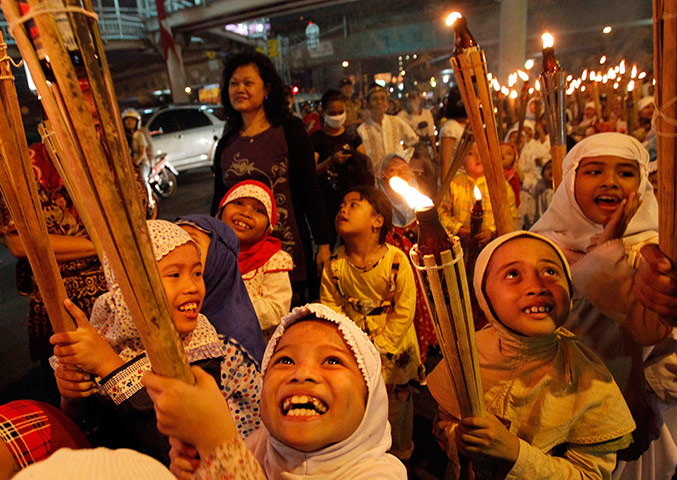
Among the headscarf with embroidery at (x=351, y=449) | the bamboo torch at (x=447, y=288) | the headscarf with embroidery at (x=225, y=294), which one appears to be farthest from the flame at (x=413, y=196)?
the headscarf with embroidery at (x=225, y=294)

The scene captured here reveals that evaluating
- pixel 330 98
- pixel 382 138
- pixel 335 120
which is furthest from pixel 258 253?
pixel 382 138

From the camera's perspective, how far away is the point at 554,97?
1.93 metres

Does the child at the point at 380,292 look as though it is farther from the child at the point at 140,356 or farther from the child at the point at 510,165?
the child at the point at 510,165

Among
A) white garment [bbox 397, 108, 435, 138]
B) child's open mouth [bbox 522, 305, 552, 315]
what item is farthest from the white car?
child's open mouth [bbox 522, 305, 552, 315]

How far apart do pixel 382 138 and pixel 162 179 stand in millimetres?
7556

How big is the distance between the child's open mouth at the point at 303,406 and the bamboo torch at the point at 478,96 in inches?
38.4

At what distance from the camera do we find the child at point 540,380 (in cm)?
133

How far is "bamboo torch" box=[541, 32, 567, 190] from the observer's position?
187cm

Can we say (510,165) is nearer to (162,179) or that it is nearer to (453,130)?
(453,130)

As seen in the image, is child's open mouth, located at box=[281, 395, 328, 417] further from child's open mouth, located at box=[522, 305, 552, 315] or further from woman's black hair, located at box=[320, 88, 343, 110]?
→ woman's black hair, located at box=[320, 88, 343, 110]

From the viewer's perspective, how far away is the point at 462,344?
946mm

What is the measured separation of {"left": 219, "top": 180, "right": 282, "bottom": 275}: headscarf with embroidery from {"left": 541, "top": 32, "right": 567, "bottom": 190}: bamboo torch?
4.91 ft

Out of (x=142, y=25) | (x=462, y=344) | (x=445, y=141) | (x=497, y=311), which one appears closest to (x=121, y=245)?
(x=462, y=344)

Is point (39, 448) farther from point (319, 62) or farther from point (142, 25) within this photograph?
point (319, 62)
